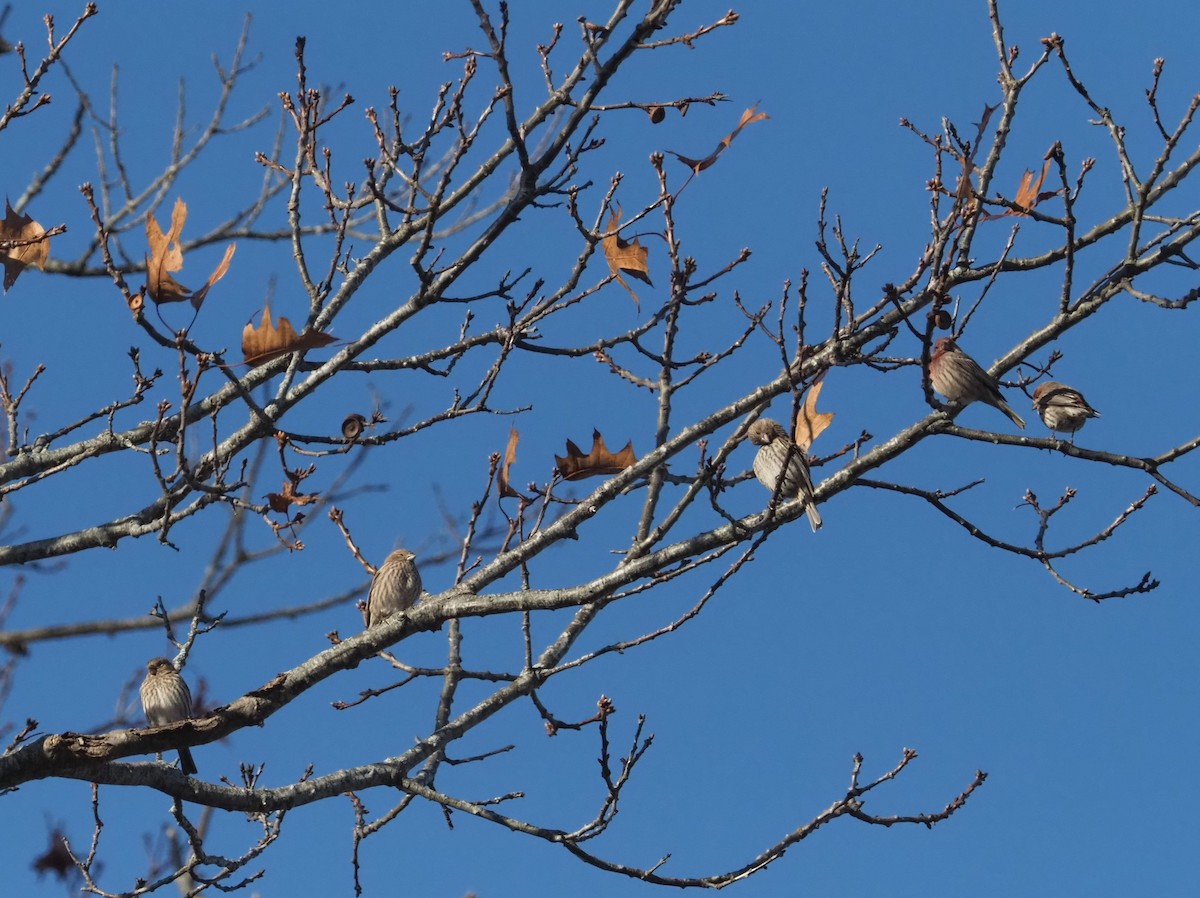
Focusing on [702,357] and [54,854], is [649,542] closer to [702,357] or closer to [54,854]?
[702,357]

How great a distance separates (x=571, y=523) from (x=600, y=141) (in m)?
1.64

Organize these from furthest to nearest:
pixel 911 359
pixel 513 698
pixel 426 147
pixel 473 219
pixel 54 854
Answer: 1. pixel 473 219
2. pixel 54 854
3. pixel 513 698
4. pixel 426 147
5. pixel 911 359

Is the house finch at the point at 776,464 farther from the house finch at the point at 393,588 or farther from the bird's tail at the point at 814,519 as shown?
the house finch at the point at 393,588

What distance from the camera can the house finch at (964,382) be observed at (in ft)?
21.5

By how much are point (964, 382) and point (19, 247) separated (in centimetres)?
520

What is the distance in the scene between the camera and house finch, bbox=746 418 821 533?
5426 millimetres

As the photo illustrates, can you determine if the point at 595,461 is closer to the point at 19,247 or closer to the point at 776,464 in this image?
the point at 776,464

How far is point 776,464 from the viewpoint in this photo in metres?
6.46

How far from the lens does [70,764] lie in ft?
15.1

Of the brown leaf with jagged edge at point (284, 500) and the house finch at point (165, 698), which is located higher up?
Answer: the house finch at point (165, 698)

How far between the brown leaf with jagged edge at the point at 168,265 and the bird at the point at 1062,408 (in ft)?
23.4

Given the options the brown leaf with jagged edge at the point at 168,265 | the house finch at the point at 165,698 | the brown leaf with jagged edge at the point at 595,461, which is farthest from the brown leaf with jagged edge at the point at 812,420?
the house finch at the point at 165,698

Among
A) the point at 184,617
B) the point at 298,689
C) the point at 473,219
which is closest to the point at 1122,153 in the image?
the point at 298,689

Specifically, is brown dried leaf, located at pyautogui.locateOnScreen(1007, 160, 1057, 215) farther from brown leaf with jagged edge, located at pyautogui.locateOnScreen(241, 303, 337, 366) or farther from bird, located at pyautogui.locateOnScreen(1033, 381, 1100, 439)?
bird, located at pyautogui.locateOnScreen(1033, 381, 1100, 439)
